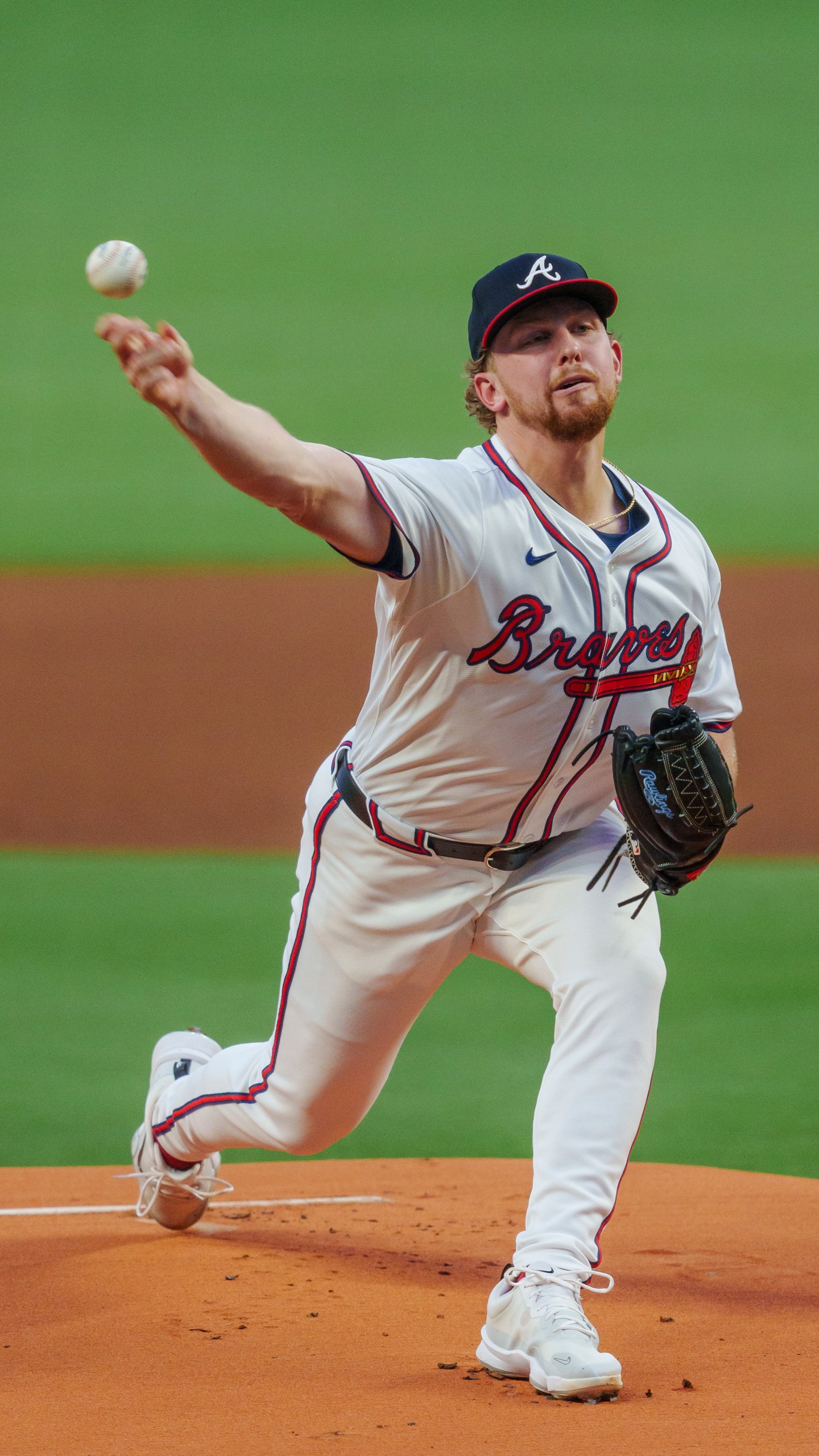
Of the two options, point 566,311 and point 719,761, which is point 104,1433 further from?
point 566,311

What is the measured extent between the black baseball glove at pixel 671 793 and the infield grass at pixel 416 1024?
1780 millimetres

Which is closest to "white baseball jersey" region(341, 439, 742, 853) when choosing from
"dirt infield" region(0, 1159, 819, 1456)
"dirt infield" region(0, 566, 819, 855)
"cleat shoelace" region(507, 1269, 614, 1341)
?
"cleat shoelace" region(507, 1269, 614, 1341)

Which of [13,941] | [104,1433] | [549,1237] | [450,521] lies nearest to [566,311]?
[450,521]

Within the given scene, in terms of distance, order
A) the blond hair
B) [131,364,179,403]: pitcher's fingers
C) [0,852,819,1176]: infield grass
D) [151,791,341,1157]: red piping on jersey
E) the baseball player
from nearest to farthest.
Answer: [131,364,179,403]: pitcher's fingers → the baseball player → the blond hair → [151,791,341,1157]: red piping on jersey → [0,852,819,1176]: infield grass

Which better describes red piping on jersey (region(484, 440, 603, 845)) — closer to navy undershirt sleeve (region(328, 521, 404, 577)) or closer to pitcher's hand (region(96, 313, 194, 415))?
navy undershirt sleeve (region(328, 521, 404, 577))

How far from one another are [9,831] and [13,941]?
0.91 m

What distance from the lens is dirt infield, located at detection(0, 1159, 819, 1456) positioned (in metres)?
1.76

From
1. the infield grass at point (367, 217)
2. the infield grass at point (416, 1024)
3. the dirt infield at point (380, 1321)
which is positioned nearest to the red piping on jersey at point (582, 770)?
the dirt infield at point (380, 1321)

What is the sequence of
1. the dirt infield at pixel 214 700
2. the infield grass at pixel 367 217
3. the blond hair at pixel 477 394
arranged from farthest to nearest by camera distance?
1. the infield grass at pixel 367 217
2. the dirt infield at pixel 214 700
3. the blond hair at pixel 477 394

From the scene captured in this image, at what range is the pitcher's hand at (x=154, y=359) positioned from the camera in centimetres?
164

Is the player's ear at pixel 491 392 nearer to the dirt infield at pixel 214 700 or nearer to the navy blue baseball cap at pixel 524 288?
the navy blue baseball cap at pixel 524 288

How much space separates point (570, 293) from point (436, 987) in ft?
3.89

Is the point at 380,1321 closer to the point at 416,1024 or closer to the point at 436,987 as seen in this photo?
the point at 436,987

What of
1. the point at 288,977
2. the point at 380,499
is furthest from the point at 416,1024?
the point at 380,499
